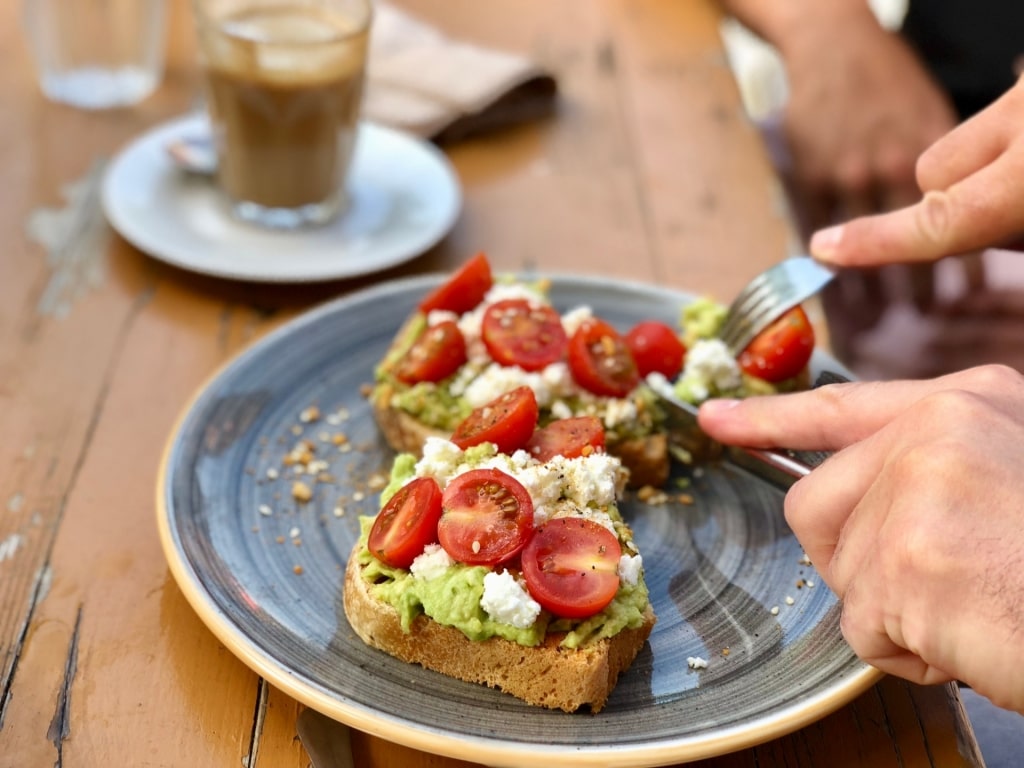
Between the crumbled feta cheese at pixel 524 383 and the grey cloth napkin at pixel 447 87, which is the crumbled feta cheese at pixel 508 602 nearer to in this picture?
the crumbled feta cheese at pixel 524 383

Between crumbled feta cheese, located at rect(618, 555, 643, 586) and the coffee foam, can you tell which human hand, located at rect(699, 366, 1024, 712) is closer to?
crumbled feta cheese, located at rect(618, 555, 643, 586)

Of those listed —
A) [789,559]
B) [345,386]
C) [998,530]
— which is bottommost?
[345,386]

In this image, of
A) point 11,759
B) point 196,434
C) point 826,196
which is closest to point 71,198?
point 196,434

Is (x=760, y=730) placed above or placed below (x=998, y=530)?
below

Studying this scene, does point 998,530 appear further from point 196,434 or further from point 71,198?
point 71,198

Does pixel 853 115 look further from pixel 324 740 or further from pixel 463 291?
pixel 324 740

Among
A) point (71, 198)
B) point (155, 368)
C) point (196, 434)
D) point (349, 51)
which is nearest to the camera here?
point (196, 434)

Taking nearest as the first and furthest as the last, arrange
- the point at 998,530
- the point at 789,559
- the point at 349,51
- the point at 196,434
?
the point at 998,530
the point at 789,559
the point at 196,434
the point at 349,51
